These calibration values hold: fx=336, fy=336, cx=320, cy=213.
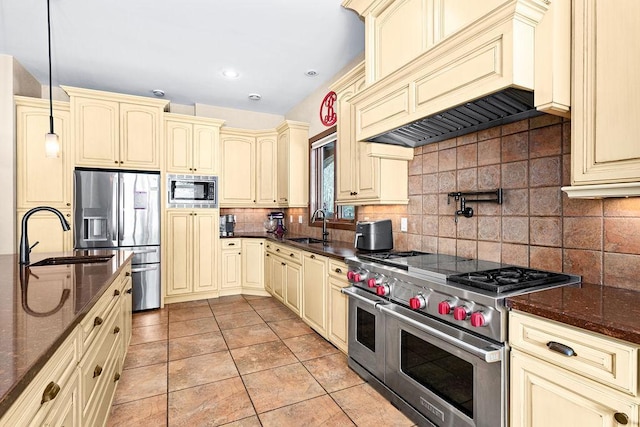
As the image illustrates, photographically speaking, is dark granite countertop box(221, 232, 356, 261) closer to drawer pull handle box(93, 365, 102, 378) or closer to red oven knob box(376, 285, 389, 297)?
red oven knob box(376, 285, 389, 297)

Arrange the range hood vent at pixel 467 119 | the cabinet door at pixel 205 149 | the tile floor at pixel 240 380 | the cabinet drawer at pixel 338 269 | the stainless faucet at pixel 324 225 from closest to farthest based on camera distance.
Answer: the range hood vent at pixel 467 119, the tile floor at pixel 240 380, the cabinet drawer at pixel 338 269, the stainless faucet at pixel 324 225, the cabinet door at pixel 205 149

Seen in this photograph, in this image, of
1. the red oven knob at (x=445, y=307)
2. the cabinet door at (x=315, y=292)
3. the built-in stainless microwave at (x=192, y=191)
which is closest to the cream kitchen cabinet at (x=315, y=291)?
the cabinet door at (x=315, y=292)

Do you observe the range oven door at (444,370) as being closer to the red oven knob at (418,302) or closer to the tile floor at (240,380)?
the red oven knob at (418,302)

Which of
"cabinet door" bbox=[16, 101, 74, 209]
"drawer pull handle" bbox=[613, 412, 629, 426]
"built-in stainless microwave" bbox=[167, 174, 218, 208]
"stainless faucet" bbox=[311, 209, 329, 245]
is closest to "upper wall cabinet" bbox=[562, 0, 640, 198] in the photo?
"drawer pull handle" bbox=[613, 412, 629, 426]

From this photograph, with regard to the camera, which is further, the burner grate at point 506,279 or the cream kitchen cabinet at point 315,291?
the cream kitchen cabinet at point 315,291

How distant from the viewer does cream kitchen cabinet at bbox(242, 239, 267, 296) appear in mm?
4801

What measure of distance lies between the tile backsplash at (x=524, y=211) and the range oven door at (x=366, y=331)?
0.73 meters

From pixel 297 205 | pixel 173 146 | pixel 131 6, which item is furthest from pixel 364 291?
pixel 173 146

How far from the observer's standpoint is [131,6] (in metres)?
2.73

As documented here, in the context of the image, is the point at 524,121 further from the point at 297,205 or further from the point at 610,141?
the point at 297,205

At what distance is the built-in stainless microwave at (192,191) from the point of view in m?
4.36

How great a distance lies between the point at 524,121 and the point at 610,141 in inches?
26.8

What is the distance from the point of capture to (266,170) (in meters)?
5.12

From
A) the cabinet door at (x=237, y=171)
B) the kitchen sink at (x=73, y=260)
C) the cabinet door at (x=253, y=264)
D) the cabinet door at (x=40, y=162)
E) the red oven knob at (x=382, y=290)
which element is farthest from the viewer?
the cabinet door at (x=237, y=171)
